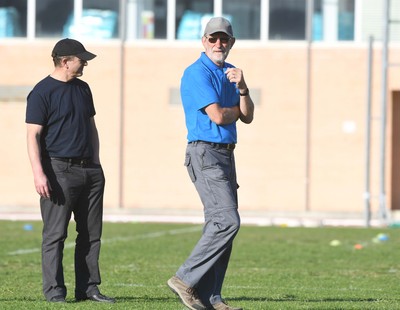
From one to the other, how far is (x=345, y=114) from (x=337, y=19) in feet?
8.09

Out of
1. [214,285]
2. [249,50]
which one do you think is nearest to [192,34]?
[249,50]

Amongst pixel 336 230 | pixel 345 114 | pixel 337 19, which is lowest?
pixel 336 230

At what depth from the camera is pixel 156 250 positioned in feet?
58.6

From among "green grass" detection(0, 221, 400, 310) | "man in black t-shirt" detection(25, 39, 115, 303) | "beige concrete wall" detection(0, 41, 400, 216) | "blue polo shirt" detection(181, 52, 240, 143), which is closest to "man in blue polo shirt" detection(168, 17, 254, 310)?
"blue polo shirt" detection(181, 52, 240, 143)

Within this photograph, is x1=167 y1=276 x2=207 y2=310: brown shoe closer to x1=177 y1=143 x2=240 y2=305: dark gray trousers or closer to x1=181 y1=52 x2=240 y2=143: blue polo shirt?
x1=177 y1=143 x2=240 y2=305: dark gray trousers

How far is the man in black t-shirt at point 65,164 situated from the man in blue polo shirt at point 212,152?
1189 millimetres

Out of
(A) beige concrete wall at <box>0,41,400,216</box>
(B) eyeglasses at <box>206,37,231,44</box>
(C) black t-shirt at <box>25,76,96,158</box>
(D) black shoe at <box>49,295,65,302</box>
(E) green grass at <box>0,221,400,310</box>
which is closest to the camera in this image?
(B) eyeglasses at <box>206,37,231,44</box>

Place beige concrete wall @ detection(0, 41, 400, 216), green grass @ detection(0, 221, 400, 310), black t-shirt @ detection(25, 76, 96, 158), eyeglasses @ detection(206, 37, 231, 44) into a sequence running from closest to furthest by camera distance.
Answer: eyeglasses @ detection(206, 37, 231, 44) → black t-shirt @ detection(25, 76, 96, 158) → green grass @ detection(0, 221, 400, 310) → beige concrete wall @ detection(0, 41, 400, 216)

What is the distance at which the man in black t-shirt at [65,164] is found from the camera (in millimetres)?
10508

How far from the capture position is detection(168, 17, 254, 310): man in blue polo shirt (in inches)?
376

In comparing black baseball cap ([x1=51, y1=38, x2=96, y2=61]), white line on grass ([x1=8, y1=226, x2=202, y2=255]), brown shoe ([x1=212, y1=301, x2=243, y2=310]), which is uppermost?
black baseball cap ([x1=51, y1=38, x2=96, y2=61])

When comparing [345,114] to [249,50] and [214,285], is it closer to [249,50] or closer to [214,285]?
[249,50]

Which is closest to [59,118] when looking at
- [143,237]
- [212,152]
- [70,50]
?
[70,50]

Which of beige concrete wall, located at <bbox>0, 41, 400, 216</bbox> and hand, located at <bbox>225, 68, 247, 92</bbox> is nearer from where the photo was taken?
hand, located at <bbox>225, 68, 247, 92</bbox>
